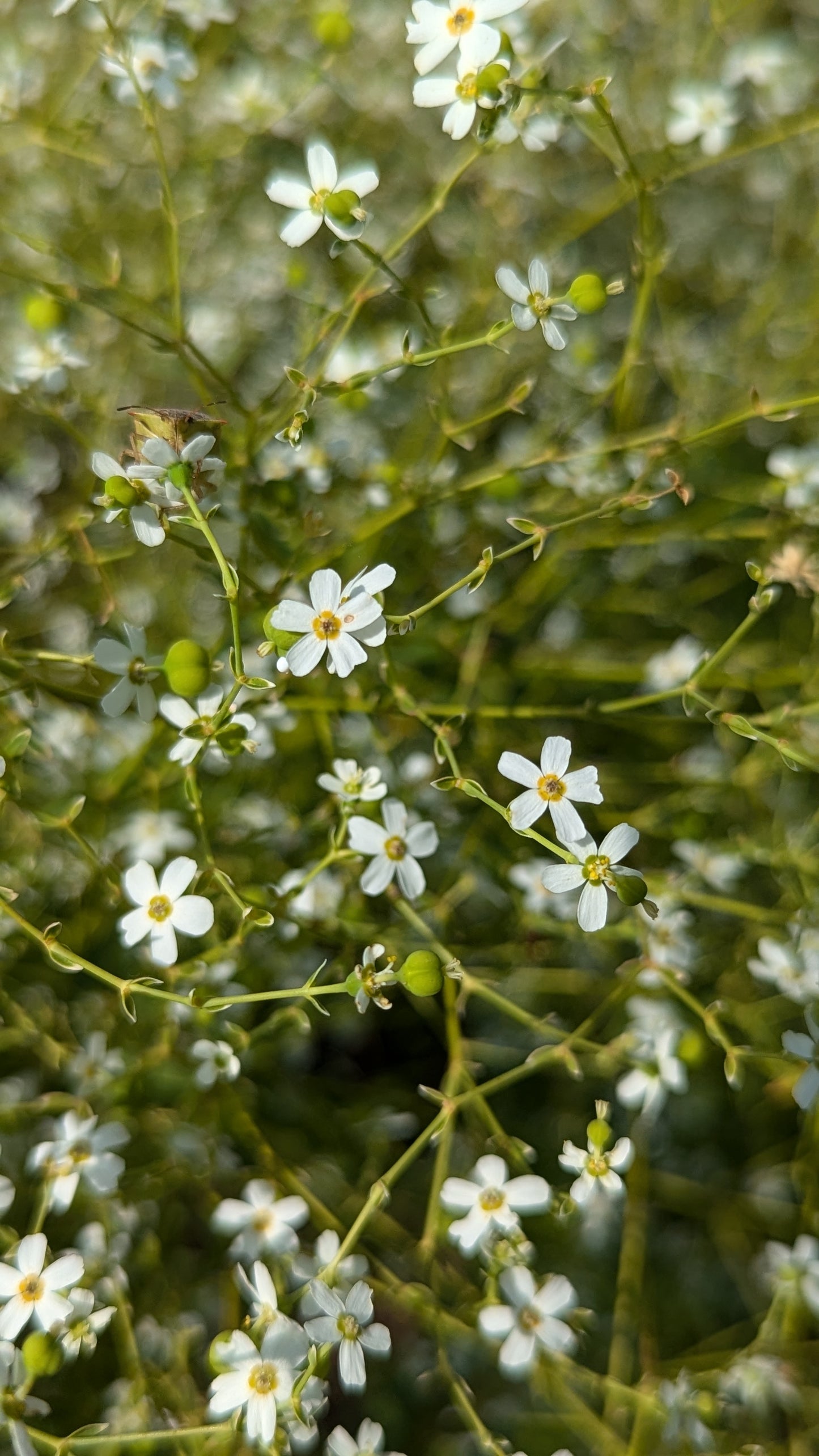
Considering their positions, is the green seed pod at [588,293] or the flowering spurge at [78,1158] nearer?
the green seed pod at [588,293]

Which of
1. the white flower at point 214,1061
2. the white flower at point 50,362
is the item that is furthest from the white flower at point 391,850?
the white flower at point 50,362

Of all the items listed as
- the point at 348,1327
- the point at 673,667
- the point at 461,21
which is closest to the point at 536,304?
the point at 461,21

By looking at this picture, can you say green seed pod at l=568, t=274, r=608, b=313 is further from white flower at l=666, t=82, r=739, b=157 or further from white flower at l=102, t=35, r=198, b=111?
white flower at l=666, t=82, r=739, b=157

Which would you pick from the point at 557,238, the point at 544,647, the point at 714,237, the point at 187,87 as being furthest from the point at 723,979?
the point at 187,87

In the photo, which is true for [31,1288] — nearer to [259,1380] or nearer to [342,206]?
[259,1380]

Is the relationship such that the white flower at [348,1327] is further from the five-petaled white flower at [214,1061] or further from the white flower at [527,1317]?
the five-petaled white flower at [214,1061]

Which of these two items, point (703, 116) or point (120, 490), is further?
point (703, 116)
